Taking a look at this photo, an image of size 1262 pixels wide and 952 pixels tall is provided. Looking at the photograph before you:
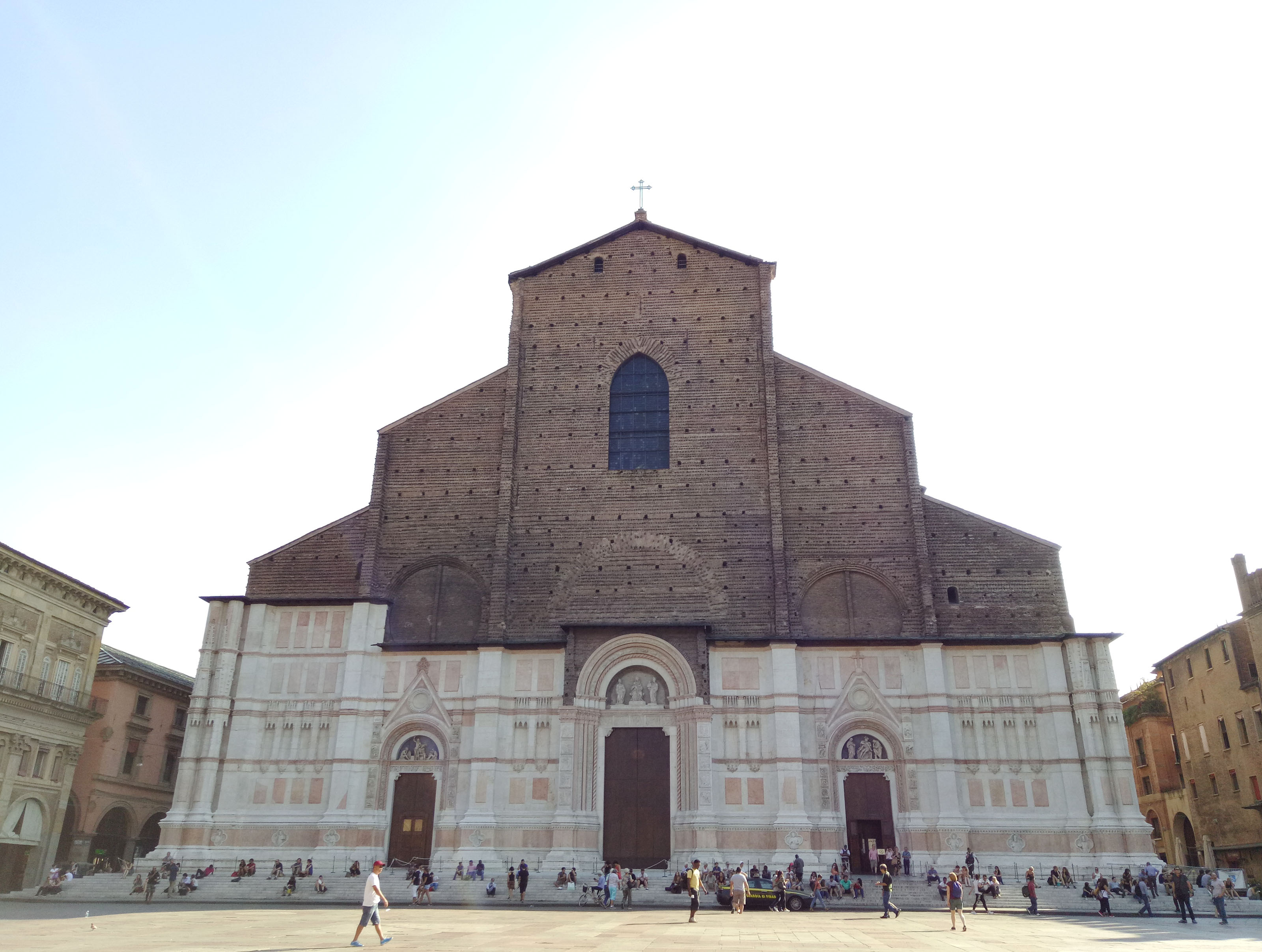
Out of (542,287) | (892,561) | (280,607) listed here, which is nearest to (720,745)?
(892,561)

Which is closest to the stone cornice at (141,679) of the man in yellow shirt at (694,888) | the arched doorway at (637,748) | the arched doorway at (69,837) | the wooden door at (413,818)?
the arched doorway at (69,837)

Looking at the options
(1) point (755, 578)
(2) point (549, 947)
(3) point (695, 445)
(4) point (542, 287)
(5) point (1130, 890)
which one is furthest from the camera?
(4) point (542, 287)

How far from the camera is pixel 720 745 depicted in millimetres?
25781

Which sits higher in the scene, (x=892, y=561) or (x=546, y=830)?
(x=892, y=561)

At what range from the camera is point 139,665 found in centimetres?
3962

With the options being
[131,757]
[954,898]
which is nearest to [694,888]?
[954,898]

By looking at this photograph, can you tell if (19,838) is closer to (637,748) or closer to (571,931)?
(637,748)

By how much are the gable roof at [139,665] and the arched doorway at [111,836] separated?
504 centimetres

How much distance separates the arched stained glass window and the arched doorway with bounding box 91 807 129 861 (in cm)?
2331

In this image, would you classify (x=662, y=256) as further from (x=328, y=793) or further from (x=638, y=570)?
(x=328, y=793)

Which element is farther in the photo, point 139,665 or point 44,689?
point 139,665

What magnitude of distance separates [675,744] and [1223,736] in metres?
24.2

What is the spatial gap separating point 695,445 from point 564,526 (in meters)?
4.75

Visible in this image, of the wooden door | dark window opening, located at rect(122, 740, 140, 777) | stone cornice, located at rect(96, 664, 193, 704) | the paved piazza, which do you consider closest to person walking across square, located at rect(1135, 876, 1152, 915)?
the paved piazza
